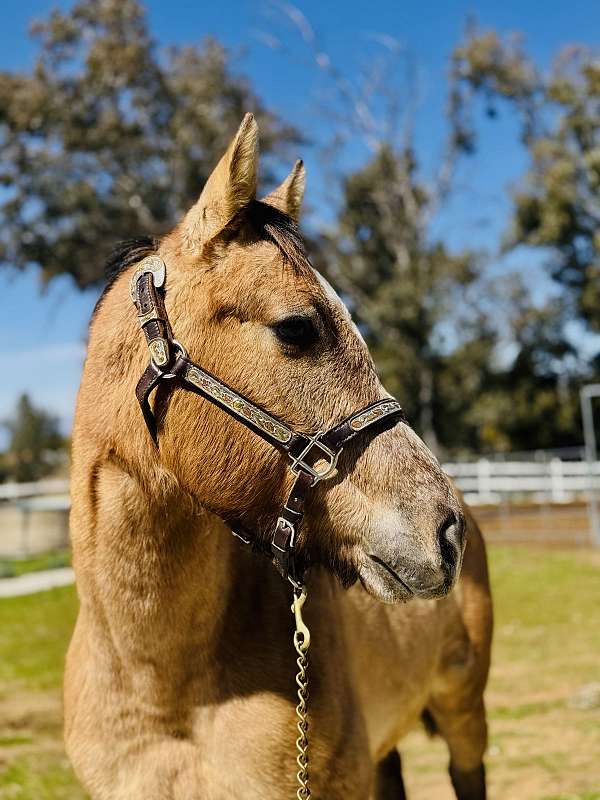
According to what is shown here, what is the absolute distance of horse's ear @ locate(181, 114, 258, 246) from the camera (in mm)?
2174

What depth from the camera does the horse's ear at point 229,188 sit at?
7.13 feet

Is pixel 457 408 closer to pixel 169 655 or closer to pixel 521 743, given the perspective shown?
pixel 521 743

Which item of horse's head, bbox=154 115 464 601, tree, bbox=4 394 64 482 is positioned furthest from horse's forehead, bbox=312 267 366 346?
tree, bbox=4 394 64 482

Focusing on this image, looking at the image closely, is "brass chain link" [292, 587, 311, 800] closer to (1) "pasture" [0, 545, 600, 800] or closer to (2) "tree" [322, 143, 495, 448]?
(1) "pasture" [0, 545, 600, 800]

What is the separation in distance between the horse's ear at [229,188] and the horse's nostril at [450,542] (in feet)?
3.38

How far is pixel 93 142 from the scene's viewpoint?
27.6 m

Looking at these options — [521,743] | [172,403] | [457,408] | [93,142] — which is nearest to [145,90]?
[93,142]

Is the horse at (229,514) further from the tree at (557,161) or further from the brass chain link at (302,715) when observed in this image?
the tree at (557,161)

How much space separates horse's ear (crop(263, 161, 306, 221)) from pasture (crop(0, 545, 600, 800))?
4.04m

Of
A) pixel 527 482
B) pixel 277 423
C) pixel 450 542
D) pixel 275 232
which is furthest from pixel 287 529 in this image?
pixel 527 482

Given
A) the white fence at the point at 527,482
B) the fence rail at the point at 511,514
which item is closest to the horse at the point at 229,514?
the fence rail at the point at 511,514

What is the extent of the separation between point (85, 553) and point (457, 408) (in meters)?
32.1

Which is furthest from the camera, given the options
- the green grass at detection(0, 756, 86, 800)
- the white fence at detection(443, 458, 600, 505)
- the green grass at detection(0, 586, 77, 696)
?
the white fence at detection(443, 458, 600, 505)

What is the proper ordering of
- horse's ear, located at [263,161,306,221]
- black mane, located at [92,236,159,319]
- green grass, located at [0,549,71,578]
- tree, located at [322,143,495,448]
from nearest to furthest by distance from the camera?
black mane, located at [92,236,159,319], horse's ear, located at [263,161,306,221], green grass, located at [0,549,71,578], tree, located at [322,143,495,448]
